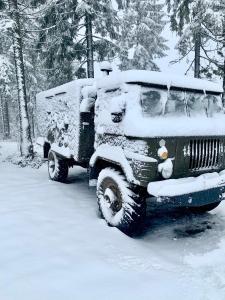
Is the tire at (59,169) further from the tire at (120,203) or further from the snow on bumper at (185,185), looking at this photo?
the snow on bumper at (185,185)

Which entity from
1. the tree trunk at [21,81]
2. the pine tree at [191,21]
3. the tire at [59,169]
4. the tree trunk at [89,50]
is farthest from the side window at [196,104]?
the tree trunk at [89,50]

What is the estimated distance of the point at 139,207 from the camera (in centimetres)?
499

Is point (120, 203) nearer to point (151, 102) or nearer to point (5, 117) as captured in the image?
point (151, 102)

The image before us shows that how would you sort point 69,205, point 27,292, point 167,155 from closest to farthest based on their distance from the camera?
point 27,292 < point 167,155 < point 69,205

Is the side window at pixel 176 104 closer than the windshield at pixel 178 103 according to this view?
No

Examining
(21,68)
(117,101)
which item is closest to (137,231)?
(117,101)

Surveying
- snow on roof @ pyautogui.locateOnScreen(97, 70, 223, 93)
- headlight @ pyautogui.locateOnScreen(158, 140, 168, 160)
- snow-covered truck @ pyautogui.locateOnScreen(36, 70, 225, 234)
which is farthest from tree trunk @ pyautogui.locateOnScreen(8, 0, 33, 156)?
headlight @ pyautogui.locateOnScreen(158, 140, 168, 160)

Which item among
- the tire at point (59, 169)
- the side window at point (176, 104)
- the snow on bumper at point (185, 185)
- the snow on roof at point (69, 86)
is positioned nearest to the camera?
the snow on bumper at point (185, 185)

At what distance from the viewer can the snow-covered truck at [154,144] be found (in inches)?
188

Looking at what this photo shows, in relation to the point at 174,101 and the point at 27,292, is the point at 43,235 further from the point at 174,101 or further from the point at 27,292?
the point at 174,101

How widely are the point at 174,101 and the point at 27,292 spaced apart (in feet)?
12.2

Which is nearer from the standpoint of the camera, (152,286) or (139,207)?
(152,286)

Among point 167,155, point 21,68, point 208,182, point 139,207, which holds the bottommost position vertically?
point 139,207

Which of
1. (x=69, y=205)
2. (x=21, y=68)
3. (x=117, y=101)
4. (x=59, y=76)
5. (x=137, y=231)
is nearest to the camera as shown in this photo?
(x=117, y=101)
